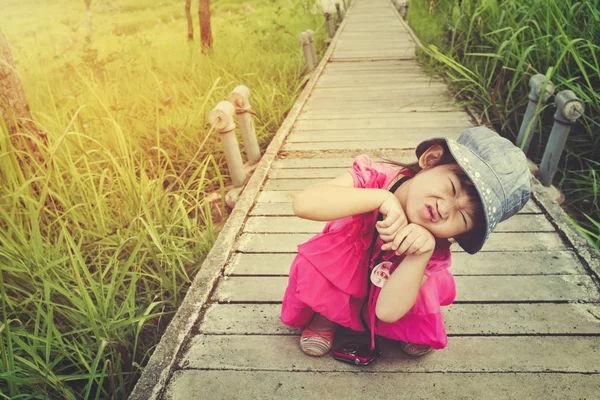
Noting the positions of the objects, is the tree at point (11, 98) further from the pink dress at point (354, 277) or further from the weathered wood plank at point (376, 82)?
the weathered wood plank at point (376, 82)

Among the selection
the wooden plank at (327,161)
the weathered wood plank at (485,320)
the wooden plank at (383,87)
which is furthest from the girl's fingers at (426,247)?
the wooden plank at (383,87)

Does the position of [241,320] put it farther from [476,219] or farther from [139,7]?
[139,7]

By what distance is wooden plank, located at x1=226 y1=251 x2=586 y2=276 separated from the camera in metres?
1.89

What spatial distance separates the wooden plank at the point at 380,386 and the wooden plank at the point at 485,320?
0.21m

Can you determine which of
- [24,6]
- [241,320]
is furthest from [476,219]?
[24,6]

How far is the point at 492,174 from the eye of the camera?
1.07 m

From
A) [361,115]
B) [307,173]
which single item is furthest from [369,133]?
[307,173]

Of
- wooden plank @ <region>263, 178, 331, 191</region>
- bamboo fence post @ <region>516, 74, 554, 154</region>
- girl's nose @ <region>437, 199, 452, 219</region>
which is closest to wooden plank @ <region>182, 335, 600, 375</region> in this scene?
girl's nose @ <region>437, 199, 452, 219</region>

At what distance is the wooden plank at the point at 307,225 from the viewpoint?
7.23 feet

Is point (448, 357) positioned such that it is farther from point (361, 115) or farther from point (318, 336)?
point (361, 115)

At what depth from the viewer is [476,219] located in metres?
1.09

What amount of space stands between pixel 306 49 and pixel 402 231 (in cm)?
511

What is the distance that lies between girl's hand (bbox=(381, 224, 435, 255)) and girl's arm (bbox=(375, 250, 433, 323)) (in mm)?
44

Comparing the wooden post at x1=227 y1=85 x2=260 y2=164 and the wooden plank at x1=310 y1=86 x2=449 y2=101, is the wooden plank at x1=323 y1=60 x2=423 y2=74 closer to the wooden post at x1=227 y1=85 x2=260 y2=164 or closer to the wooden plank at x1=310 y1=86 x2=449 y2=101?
the wooden plank at x1=310 y1=86 x2=449 y2=101
